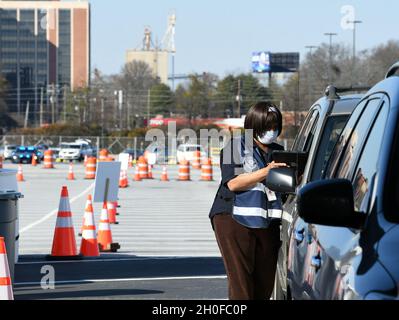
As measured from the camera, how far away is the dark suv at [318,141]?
8.35m

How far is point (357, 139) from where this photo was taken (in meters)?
5.78

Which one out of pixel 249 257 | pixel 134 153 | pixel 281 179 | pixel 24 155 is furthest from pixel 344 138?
pixel 134 153

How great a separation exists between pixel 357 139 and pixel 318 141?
9.31 ft

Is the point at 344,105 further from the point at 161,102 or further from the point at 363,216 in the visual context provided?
the point at 161,102

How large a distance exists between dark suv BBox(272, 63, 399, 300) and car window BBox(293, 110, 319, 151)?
3.61 meters

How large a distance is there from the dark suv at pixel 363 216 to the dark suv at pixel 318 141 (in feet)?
8.31

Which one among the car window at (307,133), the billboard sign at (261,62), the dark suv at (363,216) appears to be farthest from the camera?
the billboard sign at (261,62)

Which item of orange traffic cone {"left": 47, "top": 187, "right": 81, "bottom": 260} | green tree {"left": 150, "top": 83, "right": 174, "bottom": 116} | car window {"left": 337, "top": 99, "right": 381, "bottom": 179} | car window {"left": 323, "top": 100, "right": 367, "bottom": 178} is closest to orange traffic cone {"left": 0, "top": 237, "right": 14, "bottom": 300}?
car window {"left": 323, "top": 100, "right": 367, "bottom": 178}

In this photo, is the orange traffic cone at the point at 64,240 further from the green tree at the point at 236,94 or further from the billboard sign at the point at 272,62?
the billboard sign at the point at 272,62

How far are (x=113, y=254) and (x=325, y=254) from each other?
1203 centimetres

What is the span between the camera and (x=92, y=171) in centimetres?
4750

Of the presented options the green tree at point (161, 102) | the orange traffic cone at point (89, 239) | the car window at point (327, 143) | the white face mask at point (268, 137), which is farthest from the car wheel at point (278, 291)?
the green tree at point (161, 102)

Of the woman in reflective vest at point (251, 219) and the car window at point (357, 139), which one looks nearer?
the car window at point (357, 139)
